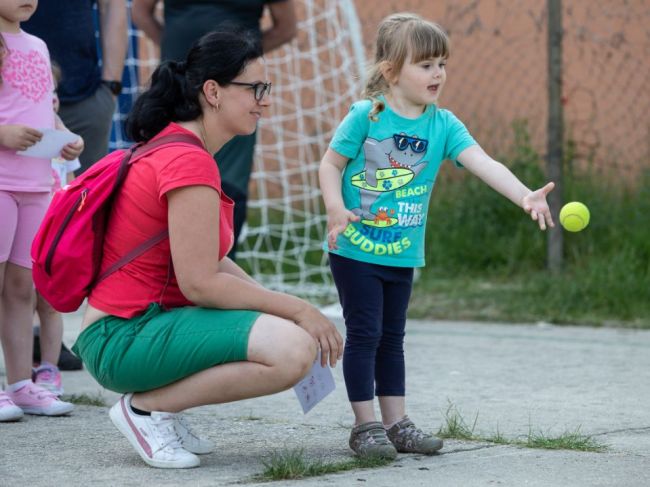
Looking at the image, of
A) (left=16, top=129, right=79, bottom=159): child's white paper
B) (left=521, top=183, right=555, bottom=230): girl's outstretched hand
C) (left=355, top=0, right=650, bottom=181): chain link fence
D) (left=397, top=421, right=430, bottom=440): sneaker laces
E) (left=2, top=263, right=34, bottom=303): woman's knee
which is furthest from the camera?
(left=355, top=0, right=650, bottom=181): chain link fence

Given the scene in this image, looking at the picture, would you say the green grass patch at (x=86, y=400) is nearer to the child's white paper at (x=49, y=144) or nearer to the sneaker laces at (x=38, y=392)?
the sneaker laces at (x=38, y=392)

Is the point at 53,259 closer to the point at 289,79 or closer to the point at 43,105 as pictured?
the point at 43,105

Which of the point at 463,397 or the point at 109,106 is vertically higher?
the point at 109,106

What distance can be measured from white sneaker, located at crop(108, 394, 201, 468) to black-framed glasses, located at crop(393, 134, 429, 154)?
1073 mm

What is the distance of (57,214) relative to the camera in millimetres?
3432

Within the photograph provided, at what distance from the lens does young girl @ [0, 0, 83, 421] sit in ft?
13.5

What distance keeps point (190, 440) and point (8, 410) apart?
0.80m

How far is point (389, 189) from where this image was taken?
3.71 m

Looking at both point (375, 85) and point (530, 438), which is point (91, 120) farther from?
point (530, 438)

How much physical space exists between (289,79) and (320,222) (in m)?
1.12

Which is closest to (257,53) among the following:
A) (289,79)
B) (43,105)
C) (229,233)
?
(229,233)

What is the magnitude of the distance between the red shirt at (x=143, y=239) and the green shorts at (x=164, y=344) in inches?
1.9

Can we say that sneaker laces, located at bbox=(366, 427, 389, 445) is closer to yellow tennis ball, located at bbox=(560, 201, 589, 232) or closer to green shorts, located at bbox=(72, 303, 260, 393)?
green shorts, located at bbox=(72, 303, 260, 393)

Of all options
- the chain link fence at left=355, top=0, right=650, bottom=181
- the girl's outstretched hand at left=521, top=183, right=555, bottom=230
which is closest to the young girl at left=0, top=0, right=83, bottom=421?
the girl's outstretched hand at left=521, top=183, right=555, bottom=230
